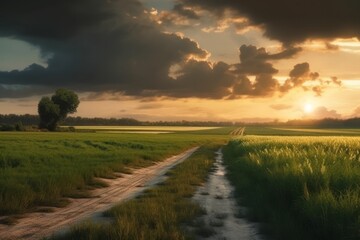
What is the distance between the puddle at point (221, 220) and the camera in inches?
401

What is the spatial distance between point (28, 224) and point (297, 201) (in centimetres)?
756

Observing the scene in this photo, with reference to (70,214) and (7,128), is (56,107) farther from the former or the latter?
(70,214)

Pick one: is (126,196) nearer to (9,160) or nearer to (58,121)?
(9,160)

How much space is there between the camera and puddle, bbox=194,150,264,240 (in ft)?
33.4

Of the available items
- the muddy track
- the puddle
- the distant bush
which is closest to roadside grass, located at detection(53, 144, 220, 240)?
the puddle

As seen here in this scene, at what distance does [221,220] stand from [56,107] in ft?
427

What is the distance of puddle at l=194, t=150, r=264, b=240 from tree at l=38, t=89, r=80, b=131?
407 feet

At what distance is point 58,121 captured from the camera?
139125mm

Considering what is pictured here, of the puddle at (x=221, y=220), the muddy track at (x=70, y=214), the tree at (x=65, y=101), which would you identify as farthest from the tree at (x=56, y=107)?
the puddle at (x=221, y=220)

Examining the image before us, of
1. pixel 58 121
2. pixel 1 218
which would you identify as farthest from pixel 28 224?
pixel 58 121

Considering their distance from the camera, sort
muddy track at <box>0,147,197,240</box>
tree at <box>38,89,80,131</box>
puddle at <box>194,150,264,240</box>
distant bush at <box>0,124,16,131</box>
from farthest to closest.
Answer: tree at <box>38,89,80,131</box> → distant bush at <box>0,124,16,131</box> → muddy track at <box>0,147,197,240</box> → puddle at <box>194,150,264,240</box>

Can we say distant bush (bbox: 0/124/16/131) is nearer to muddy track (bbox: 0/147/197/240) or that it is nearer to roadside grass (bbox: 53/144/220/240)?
muddy track (bbox: 0/147/197/240)

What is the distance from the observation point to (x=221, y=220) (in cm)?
1176

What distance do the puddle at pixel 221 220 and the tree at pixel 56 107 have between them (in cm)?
12417
